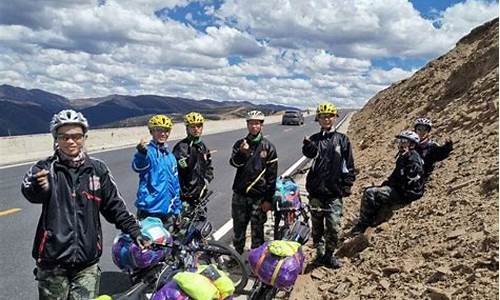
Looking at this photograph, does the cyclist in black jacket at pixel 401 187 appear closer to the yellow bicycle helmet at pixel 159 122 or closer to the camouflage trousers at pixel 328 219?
the camouflage trousers at pixel 328 219

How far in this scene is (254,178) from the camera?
6.81 m

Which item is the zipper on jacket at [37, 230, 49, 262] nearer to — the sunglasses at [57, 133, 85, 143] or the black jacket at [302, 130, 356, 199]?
the sunglasses at [57, 133, 85, 143]

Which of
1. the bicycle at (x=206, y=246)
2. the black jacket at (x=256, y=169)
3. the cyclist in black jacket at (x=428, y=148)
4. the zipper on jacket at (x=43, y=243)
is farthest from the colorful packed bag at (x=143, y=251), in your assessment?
the cyclist in black jacket at (x=428, y=148)

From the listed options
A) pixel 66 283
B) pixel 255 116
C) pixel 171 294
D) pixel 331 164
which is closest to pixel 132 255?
pixel 66 283

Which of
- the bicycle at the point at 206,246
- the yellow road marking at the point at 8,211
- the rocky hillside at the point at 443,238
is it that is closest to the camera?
the rocky hillside at the point at 443,238

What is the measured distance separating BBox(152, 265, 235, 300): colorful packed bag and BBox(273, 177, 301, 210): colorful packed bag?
13.8 ft

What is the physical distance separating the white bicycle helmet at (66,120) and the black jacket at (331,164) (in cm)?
358

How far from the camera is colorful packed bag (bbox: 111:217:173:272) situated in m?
4.68

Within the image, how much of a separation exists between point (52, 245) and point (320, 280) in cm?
380

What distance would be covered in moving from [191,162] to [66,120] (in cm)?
318

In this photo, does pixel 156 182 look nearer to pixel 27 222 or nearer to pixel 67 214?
pixel 67 214

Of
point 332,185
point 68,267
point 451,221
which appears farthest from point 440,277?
point 68,267

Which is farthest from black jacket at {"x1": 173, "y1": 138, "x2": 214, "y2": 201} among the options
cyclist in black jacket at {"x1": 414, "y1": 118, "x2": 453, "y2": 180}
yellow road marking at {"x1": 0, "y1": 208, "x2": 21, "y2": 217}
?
yellow road marking at {"x1": 0, "y1": 208, "x2": 21, "y2": 217}

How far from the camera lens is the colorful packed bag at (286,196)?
7395mm
